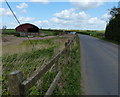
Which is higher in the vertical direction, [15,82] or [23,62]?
[15,82]

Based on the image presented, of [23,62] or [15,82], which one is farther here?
[23,62]

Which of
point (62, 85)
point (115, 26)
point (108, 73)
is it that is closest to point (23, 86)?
point (62, 85)

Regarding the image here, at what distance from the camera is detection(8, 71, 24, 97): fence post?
171cm

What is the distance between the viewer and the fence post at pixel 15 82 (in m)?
1.71

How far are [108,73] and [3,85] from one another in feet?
13.8

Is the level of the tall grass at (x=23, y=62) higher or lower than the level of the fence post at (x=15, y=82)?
lower

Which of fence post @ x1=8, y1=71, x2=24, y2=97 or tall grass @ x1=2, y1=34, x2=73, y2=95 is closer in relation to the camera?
fence post @ x1=8, y1=71, x2=24, y2=97

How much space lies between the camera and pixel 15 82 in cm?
173

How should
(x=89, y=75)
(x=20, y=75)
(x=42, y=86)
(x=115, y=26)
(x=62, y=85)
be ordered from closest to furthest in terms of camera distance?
(x=20, y=75)
(x=42, y=86)
(x=62, y=85)
(x=89, y=75)
(x=115, y=26)

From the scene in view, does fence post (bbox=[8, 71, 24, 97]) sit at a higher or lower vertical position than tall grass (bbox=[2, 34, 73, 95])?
higher

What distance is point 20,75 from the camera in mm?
1808

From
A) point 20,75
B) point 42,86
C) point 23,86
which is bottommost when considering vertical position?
point 42,86

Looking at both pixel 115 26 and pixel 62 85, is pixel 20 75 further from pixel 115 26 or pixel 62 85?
Result: pixel 115 26

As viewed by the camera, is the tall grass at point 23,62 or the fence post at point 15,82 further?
the tall grass at point 23,62
